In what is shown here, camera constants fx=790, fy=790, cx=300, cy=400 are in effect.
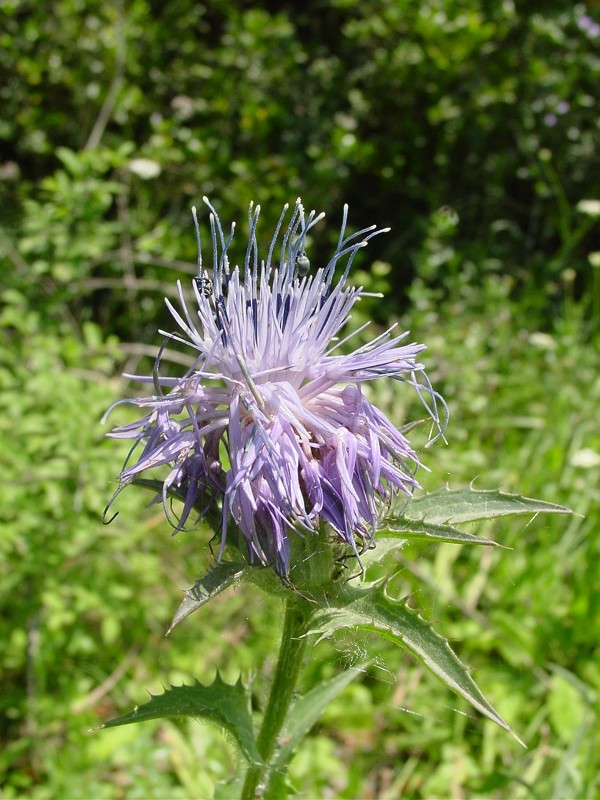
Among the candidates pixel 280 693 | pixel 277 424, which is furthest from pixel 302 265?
pixel 280 693

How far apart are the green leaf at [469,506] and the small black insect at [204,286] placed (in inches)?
21.9

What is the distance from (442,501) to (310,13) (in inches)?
207

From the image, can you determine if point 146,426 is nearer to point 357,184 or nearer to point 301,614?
point 301,614

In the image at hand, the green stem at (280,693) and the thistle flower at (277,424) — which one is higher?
the thistle flower at (277,424)

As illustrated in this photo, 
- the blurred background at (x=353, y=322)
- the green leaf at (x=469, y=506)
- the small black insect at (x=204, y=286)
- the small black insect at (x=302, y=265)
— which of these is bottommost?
the blurred background at (x=353, y=322)

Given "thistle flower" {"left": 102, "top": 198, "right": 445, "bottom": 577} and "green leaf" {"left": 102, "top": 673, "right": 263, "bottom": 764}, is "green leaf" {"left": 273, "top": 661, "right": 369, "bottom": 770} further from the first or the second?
"thistle flower" {"left": 102, "top": 198, "right": 445, "bottom": 577}

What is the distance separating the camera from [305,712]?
1756 millimetres

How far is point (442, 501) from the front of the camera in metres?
1.49

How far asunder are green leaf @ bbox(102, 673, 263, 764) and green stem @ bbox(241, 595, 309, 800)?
0.05m

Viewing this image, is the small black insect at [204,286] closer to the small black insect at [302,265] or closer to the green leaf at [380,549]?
the small black insect at [302,265]

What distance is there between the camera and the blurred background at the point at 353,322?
2865 mm

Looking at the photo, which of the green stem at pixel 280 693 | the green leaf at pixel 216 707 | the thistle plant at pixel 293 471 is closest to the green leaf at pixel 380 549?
the thistle plant at pixel 293 471

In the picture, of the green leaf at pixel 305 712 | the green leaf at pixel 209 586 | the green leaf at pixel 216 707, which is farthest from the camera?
the green leaf at pixel 305 712

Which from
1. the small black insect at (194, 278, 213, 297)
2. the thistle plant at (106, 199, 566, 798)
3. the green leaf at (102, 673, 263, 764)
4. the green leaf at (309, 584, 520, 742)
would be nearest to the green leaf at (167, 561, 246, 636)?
the thistle plant at (106, 199, 566, 798)
